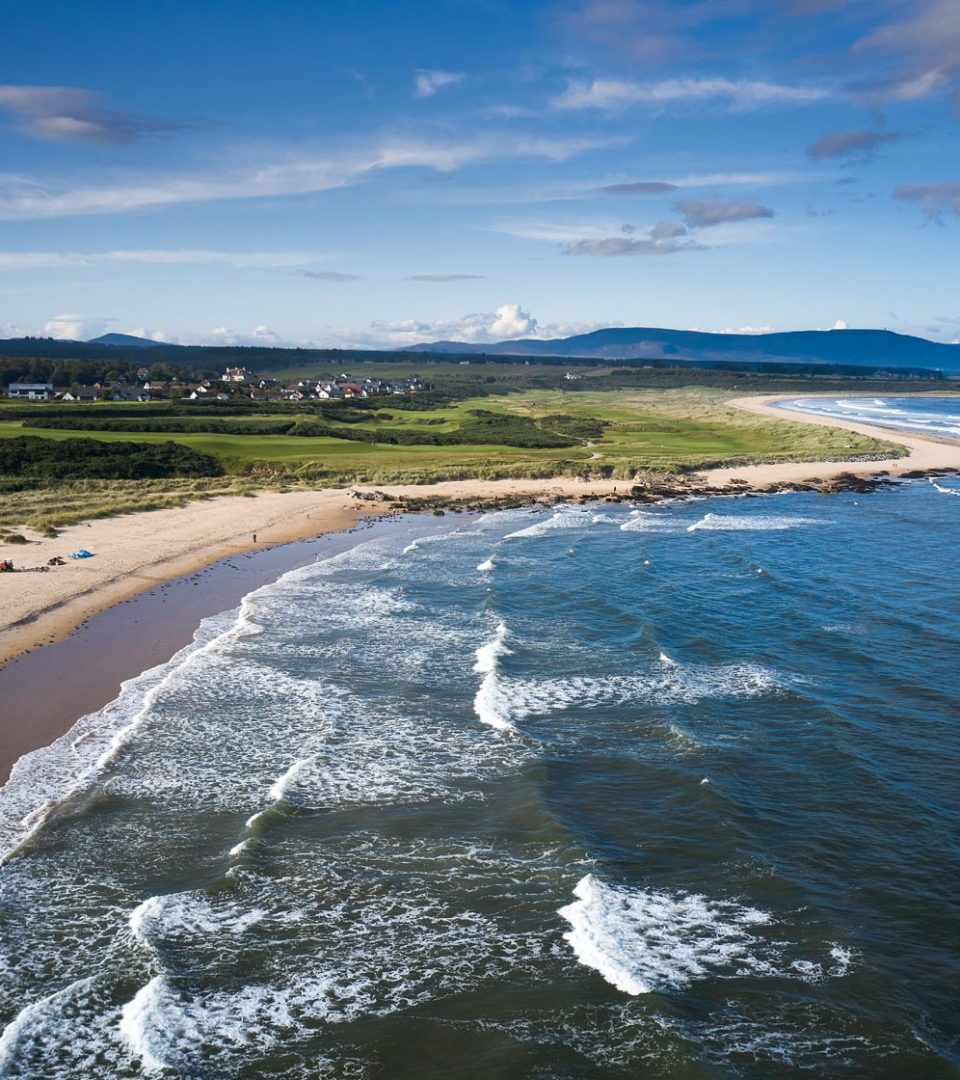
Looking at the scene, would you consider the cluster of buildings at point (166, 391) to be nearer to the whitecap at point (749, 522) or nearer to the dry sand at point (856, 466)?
the dry sand at point (856, 466)

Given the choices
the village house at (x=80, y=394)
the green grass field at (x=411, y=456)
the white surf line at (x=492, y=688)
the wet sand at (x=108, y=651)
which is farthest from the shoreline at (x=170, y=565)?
the village house at (x=80, y=394)

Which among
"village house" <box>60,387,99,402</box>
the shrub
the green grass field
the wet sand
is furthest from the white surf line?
"village house" <box>60,387,99,402</box>

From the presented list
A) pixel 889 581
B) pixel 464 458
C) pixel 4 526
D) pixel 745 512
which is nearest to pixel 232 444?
pixel 464 458

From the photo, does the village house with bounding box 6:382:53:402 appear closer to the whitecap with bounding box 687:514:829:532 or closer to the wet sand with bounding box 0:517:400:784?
the wet sand with bounding box 0:517:400:784

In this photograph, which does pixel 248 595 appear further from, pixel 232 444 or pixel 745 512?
pixel 232 444

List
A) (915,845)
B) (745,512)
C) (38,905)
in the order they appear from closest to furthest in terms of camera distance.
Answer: (38,905) < (915,845) < (745,512)
